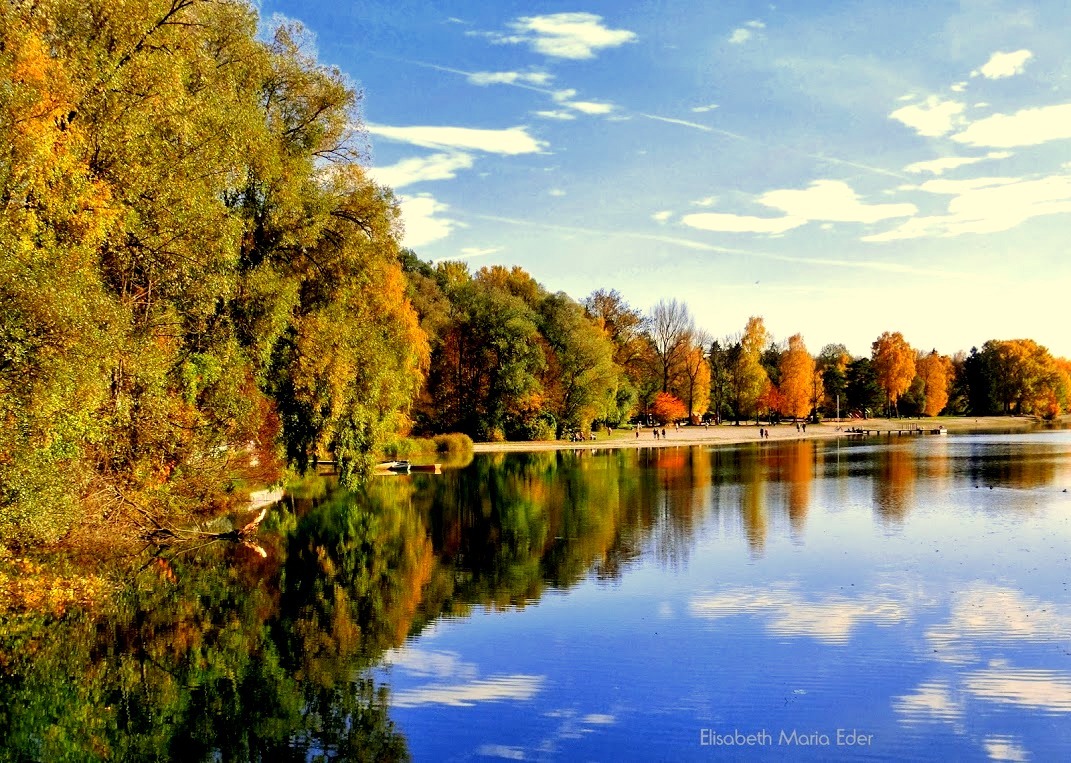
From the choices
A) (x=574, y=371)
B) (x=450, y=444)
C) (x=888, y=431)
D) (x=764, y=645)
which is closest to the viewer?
(x=764, y=645)

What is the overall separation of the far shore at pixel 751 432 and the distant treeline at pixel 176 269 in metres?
33.3

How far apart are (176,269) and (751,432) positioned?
3270 inches

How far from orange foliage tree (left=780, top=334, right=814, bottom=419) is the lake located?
82179 mm

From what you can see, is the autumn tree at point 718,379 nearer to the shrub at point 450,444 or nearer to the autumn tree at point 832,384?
the autumn tree at point 832,384

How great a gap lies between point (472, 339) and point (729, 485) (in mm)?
35997

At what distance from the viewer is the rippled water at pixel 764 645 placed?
1152 cm

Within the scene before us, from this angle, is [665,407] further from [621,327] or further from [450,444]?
[450,444]

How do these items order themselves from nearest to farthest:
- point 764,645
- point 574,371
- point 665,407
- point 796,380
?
point 764,645 → point 574,371 → point 665,407 → point 796,380

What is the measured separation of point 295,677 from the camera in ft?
46.6

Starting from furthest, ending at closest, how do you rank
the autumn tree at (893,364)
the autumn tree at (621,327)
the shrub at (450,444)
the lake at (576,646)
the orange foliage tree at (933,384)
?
the orange foliage tree at (933,384) < the autumn tree at (893,364) < the autumn tree at (621,327) < the shrub at (450,444) < the lake at (576,646)

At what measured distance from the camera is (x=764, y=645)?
15.2m

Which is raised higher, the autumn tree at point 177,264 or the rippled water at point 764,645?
the autumn tree at point 177,264

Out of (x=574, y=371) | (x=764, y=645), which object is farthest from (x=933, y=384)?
(x=764, y=645)

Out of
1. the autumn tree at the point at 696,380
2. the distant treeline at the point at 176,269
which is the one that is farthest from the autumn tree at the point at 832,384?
the distant treeline at the point at 176,269
